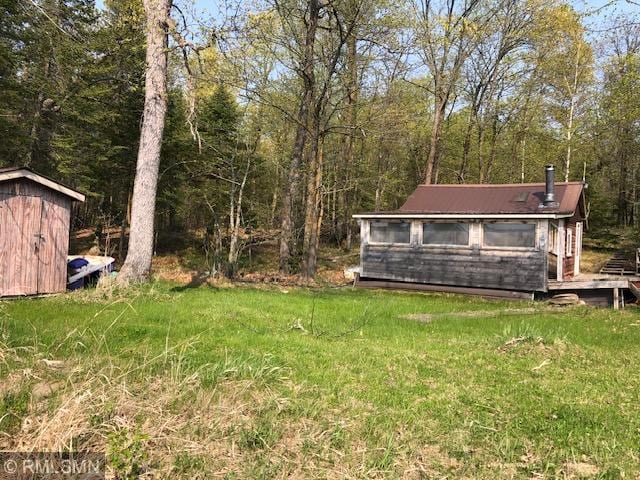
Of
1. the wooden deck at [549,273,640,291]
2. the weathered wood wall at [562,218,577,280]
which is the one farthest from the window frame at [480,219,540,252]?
the weathered wood wall at [562,218,577,280]

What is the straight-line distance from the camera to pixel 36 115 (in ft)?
67.5

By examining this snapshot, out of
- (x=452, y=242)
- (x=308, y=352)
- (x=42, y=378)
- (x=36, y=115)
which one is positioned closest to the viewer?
(x=42, y=378)

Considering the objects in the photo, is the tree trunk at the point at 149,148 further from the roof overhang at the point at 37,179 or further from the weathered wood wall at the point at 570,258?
the weathered wood wall at the point at 570,258

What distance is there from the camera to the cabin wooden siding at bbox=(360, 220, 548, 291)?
14.9 meters

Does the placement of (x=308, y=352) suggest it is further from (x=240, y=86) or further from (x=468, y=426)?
(x=240, y=86)

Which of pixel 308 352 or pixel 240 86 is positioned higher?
pixel 240 86

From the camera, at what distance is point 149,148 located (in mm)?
11633

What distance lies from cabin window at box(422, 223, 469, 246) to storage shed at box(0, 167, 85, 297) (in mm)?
11148

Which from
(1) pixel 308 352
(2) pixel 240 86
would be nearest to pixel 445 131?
(2) pixel 240 86

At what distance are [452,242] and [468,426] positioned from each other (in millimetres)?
12946

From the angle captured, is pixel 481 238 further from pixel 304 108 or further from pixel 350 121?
pixel 350 121

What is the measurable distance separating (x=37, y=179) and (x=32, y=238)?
4.07ft

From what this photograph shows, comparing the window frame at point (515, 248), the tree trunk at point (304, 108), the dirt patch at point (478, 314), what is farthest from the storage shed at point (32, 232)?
the window frame at point (515, 248)

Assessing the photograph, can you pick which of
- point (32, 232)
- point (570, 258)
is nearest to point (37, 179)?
point (32, 232)
